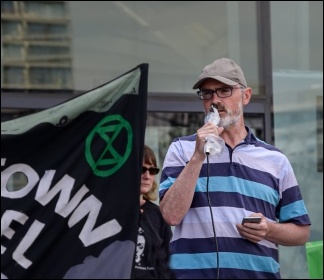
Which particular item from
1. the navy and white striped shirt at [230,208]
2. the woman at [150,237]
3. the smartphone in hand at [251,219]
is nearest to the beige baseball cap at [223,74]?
the navy and white striped shirt at [230,208]

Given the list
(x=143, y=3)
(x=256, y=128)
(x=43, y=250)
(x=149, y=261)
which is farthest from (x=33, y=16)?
(x=43, y=250)

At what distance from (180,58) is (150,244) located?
85.3 inches

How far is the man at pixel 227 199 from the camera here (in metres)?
2.78

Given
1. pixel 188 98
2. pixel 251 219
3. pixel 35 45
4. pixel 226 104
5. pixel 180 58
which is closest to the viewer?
pixel 251 219

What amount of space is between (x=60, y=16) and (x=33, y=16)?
20cm

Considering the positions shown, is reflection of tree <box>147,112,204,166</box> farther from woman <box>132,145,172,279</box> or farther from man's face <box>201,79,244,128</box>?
man's face <box>201,79,244,128</box>

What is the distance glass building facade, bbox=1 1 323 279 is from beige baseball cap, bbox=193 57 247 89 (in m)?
3.04

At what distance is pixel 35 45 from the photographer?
5.91 m

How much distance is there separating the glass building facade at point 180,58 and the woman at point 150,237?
1357mm

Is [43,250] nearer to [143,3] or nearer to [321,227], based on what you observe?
[143,3]

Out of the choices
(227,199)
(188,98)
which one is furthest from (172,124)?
(227,199)

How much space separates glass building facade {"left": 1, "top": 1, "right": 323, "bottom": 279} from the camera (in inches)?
232

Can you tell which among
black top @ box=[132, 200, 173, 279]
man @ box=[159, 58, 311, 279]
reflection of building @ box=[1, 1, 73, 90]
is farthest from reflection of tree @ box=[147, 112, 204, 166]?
man @ box=[159, 58, 311, 279]

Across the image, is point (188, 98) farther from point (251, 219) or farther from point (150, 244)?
point (251, 219)
